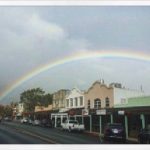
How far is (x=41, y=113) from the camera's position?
175 feet

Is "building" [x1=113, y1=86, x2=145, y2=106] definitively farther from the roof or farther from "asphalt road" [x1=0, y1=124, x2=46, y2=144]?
"asphalt road" [x1=0, y1=124, x2=46, y2=144]

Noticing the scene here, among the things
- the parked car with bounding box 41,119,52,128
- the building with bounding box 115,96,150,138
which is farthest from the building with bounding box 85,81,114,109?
the parked car with bounding box 41,119,52,128

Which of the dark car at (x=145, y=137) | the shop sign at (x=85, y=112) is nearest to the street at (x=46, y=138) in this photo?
the dark car at (x=145, y=137)

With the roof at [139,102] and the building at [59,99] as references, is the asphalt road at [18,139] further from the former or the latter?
the building at [59,99]

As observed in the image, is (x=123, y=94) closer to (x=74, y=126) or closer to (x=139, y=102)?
(x=139, y=102)

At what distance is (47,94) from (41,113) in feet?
11.9

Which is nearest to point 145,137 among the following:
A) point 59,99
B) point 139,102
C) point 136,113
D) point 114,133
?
point 114,133

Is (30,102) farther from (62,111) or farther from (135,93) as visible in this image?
(135,93)

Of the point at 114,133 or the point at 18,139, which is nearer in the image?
the point at 114,133

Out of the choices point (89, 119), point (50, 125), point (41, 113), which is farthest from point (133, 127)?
point (41, 113)

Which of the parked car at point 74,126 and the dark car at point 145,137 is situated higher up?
the parked car at point 74,126
